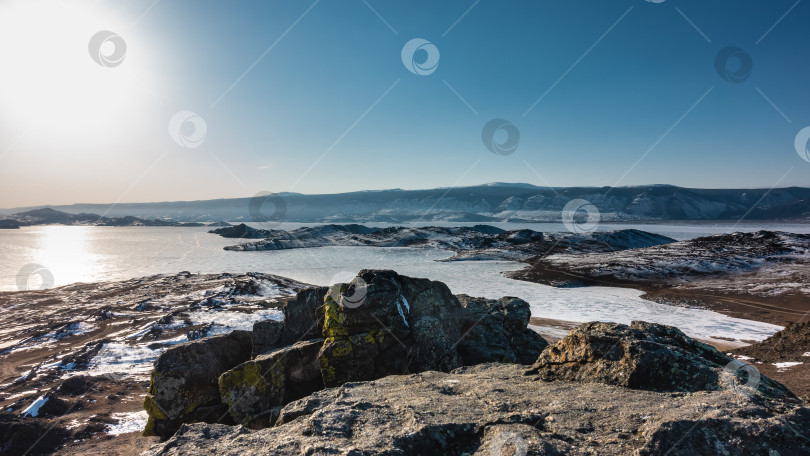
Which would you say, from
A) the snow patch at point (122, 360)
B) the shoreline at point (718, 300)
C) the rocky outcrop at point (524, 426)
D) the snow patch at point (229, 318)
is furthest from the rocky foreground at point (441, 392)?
the shoreline at point (718, 300)

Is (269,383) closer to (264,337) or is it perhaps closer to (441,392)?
(264,337)

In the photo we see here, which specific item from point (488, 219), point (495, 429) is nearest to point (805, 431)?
point (495, 429)

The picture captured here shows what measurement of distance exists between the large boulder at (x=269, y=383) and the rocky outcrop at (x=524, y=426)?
2.49 m

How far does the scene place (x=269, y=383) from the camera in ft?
26.5

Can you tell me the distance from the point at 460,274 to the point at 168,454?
135ft

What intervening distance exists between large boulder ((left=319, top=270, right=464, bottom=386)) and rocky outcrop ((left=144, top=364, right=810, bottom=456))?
2330mm

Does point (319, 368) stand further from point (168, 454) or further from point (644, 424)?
point (644, 424)

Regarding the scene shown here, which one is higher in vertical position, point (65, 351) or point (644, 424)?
point (644, 424)

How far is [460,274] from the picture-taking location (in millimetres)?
44375

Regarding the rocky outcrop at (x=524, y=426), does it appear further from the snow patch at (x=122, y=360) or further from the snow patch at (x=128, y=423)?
the snow patch at (x=122, y=360)

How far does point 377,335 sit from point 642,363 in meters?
5.17

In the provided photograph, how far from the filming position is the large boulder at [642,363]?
16.6 feet

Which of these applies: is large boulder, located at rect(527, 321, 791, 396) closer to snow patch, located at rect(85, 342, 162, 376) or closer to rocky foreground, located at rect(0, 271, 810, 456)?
rocky foreground, located at rect(0, 271, 810, 456)

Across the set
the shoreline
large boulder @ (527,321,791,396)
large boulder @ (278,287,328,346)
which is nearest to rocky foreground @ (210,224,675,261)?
the shoreline
